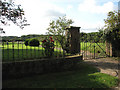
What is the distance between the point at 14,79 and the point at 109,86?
3.24m

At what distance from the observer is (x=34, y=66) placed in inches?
163

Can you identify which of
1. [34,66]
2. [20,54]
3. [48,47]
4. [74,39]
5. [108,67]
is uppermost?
[74,39]

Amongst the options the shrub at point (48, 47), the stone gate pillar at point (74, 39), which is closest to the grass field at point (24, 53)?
the shrub at point (48, 47)

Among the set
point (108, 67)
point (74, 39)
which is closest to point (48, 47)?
point (74, 39)

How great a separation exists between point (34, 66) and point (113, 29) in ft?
24.3

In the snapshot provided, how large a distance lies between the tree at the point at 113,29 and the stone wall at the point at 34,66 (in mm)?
5253

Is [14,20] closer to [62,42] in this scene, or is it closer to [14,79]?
[14,79]

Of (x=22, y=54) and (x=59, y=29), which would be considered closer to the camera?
(x=22, y=54)

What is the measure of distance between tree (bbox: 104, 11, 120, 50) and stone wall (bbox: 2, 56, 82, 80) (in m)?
5.25

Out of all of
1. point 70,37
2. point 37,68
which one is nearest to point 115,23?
point 70,37

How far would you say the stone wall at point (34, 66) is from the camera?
3.67m

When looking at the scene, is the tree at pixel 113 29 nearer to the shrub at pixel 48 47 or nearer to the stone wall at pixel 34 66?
the stone wall at pixel 34 66

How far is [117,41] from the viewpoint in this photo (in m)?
8.87

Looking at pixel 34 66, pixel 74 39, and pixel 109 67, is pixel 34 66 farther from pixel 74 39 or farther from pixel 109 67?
pixel 109 67
